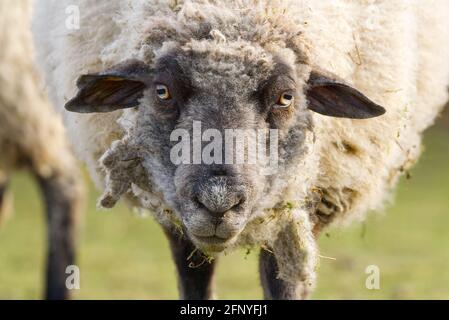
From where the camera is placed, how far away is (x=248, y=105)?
12.0 feet

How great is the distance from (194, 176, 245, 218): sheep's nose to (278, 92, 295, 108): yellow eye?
0.40 metres

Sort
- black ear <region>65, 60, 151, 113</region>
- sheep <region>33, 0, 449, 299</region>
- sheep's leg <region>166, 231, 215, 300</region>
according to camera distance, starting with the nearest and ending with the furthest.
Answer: sheep <region>33, 0, 449, 299</region> → black ear <region>65, 60, 151, 113</region> → sheep's leg <region>166, 231, 215, 300</region>

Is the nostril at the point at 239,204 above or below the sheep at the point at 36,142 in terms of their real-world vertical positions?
below

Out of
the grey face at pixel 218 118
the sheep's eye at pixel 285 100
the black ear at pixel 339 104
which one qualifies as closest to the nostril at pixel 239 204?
the grey face at pixel 218 118

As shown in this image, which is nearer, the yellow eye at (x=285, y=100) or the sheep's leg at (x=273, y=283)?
the yellow eye at (x=285, y=100)

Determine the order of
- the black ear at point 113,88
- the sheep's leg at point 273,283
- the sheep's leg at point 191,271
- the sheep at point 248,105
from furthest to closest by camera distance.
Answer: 1. the sheep's leg at point 191,271
2. the sheep's leg at point 273,283
3. the black ear at point 113,88
4. the sheep at point 248,105

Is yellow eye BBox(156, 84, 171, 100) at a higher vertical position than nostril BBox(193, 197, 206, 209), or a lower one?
higher

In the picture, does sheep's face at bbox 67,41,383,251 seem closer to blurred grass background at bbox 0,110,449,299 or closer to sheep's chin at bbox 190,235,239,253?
sheep's chin at bbox 190,235,239,253

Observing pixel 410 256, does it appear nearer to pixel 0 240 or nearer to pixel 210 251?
pixel 0 240

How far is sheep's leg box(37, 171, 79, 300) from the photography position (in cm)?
743

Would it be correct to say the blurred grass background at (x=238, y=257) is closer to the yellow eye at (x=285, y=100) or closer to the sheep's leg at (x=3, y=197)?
the sheep's leg at (x=3, y=197)

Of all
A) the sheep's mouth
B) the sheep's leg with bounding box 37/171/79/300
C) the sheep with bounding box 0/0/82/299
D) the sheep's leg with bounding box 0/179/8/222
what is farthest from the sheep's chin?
→ the sheep's leg with bounding box 0/179/8/222

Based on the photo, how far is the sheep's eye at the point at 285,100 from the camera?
3.74 m

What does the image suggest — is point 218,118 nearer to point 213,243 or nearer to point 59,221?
point 213,243
